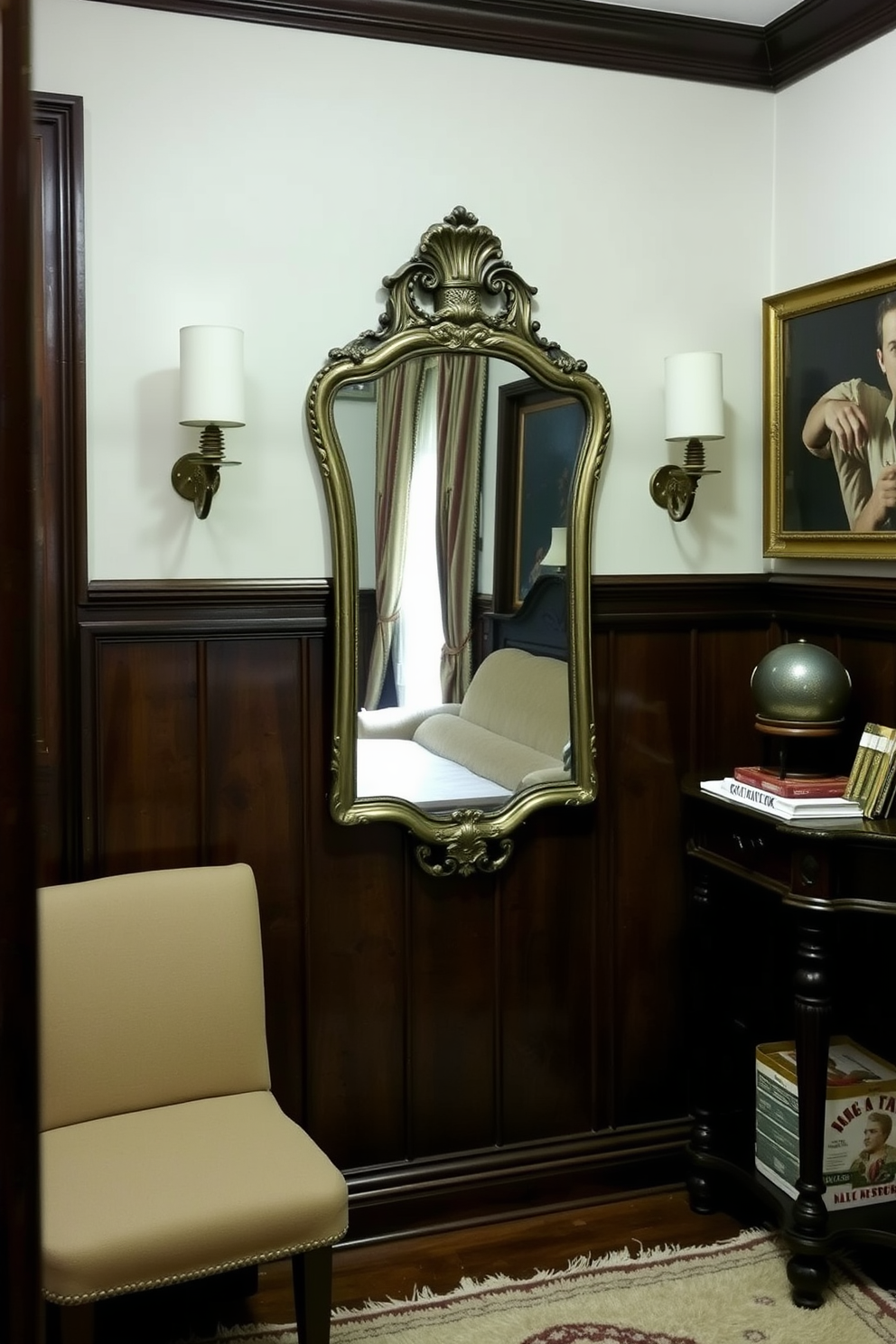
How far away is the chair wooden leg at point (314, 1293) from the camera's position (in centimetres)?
216

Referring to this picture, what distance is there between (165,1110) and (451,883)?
774 millimetres

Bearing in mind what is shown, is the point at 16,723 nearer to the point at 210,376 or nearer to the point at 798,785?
the point at 210,376

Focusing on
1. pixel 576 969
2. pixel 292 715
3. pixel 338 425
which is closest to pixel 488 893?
pixel 576 969

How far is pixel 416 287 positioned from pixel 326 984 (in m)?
1.46

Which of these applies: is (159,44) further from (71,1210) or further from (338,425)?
(71,1210)

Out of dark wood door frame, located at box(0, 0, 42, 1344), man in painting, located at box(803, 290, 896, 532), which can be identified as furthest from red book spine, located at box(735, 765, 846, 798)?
dark wood door frame, located at box(0, 0, 42, 1344)

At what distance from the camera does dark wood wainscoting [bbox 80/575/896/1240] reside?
2.63m

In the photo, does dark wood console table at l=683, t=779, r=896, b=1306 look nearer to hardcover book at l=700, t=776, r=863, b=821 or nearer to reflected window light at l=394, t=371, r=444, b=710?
hardcover book at l=700, t=776, r=863, b=821

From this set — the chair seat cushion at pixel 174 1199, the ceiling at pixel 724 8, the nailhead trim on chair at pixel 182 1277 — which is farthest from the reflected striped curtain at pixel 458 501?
the nailhead trim on chair at pixel 182 1277

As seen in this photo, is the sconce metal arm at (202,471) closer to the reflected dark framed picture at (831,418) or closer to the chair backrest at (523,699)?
the chair backrest at (523,699)

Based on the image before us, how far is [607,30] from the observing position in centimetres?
285

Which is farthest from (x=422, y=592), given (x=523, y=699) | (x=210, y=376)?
(x=210, y=376)

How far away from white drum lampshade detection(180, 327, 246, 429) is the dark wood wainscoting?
13.9 inches

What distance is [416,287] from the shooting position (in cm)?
273
